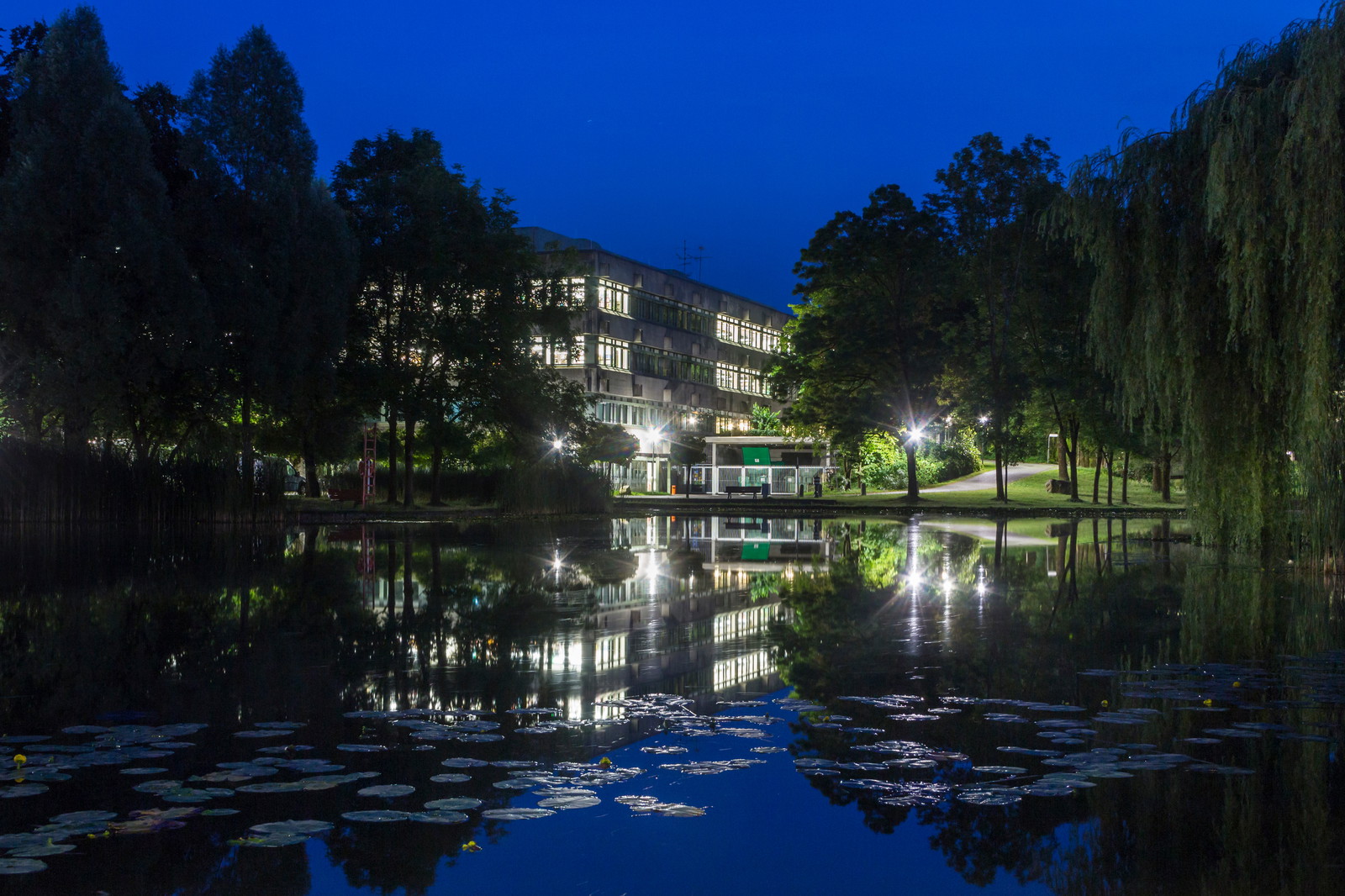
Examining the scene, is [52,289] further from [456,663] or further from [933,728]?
[933,728]

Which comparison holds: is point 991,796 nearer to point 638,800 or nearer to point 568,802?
point 638,800

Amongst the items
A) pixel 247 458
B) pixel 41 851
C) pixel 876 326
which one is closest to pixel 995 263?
pixel 876 326

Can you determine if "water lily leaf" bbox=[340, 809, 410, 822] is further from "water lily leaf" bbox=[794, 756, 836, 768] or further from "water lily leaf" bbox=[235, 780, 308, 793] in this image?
"water lily leaf" bbox=[794, 756, 836, 768]

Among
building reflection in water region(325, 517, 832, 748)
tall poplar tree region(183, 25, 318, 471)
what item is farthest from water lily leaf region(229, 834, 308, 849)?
tall poplar tree region(183, 25, 318, 471)

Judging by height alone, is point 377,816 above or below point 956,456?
below

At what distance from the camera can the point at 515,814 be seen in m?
5.95

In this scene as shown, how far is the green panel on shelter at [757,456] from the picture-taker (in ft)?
312

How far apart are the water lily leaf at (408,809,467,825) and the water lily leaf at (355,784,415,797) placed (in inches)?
14.2

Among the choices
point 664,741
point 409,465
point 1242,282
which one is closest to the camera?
point 664,741

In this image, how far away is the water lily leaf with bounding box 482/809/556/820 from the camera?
5.91 meters

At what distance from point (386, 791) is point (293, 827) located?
66 cm

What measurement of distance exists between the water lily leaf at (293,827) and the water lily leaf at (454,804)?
1.65 feet

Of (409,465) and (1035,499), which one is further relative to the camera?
(1035,499)

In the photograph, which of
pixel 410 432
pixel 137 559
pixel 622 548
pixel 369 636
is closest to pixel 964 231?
pixel 410 432
